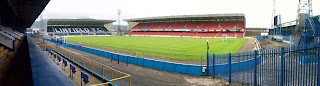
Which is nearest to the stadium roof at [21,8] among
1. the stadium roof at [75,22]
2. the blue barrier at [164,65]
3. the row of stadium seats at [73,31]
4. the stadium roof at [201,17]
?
the blue barrier at [164,65]

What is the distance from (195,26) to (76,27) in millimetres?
60693

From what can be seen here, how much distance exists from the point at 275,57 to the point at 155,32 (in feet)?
328

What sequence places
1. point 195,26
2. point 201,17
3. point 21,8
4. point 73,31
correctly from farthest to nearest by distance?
point 73,31 → point 195,26 → point 201,17 → point 21,8

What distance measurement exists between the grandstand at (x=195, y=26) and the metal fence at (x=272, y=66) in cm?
7080

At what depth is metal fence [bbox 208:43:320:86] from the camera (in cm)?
898

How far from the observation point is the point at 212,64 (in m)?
16.7

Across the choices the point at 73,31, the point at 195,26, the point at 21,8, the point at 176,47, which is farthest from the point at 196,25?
the point at 21,8

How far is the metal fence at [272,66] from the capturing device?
8.98 meters

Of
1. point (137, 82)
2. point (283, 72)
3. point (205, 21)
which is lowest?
point (137, 82)

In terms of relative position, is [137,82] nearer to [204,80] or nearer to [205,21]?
[204,80]

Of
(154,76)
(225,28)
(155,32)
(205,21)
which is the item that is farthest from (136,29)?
(154,76)

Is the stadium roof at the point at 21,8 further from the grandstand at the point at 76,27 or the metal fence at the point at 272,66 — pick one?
the grandstand at the point at 76,27

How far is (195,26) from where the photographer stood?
10288 centimetres

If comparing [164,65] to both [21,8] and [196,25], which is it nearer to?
[21,8]
